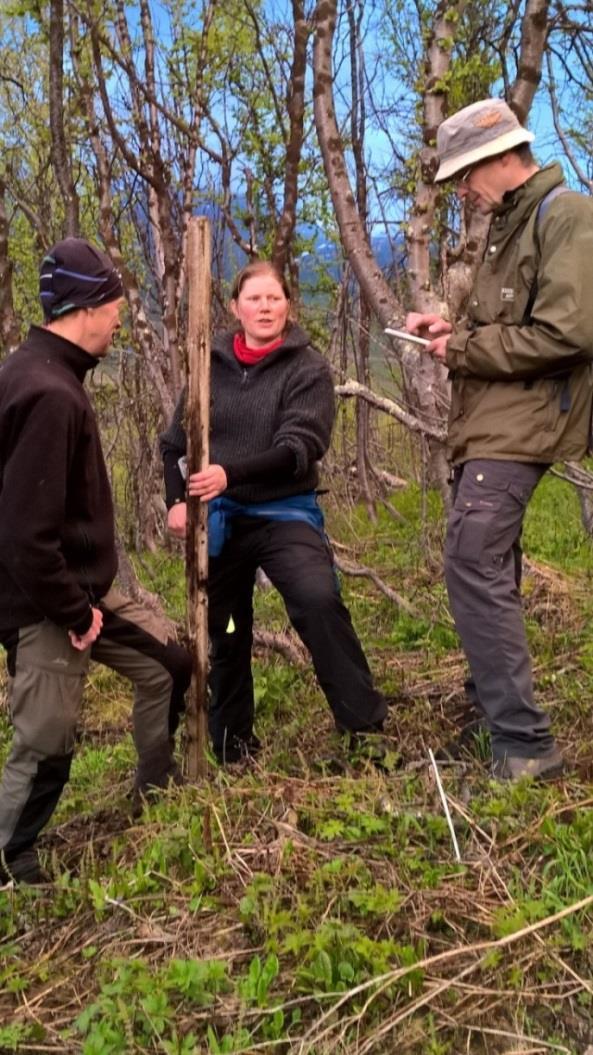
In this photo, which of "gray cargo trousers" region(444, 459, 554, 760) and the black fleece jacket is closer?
the black fleece jacket

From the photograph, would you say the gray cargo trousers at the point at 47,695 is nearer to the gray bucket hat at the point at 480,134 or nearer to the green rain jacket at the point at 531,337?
the green rain jacket at the point at 531,337

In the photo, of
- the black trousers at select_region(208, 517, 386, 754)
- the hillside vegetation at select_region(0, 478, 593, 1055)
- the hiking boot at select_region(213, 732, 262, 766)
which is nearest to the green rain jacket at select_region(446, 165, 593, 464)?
the black trousers at select_region(208, 517, 386, 754)

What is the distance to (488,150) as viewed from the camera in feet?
9.84

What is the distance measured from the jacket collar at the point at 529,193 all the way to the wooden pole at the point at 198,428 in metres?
1.03

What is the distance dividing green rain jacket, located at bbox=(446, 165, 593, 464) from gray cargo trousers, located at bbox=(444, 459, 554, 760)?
100 millimetres

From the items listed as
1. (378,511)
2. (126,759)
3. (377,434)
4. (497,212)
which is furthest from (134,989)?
(377,434)

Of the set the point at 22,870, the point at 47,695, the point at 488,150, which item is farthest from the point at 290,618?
the point at 488,150

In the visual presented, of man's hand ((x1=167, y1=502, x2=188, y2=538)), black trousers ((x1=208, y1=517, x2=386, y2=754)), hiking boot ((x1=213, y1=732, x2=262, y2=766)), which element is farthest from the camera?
hiking boot ((x1=213, y1=732, x2=262, y2=766))

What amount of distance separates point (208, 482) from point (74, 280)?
817 millimetres

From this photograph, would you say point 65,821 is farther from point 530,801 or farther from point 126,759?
point 530,801

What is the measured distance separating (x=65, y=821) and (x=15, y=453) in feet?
5.85

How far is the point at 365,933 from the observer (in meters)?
2.56

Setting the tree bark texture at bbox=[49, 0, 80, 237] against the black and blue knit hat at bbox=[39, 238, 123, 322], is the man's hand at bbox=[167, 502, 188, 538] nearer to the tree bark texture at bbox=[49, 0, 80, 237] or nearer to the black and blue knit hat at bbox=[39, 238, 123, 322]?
the black and blue knit hat at bbox=[39, 238, 123, 322]

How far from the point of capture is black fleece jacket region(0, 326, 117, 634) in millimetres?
2836
